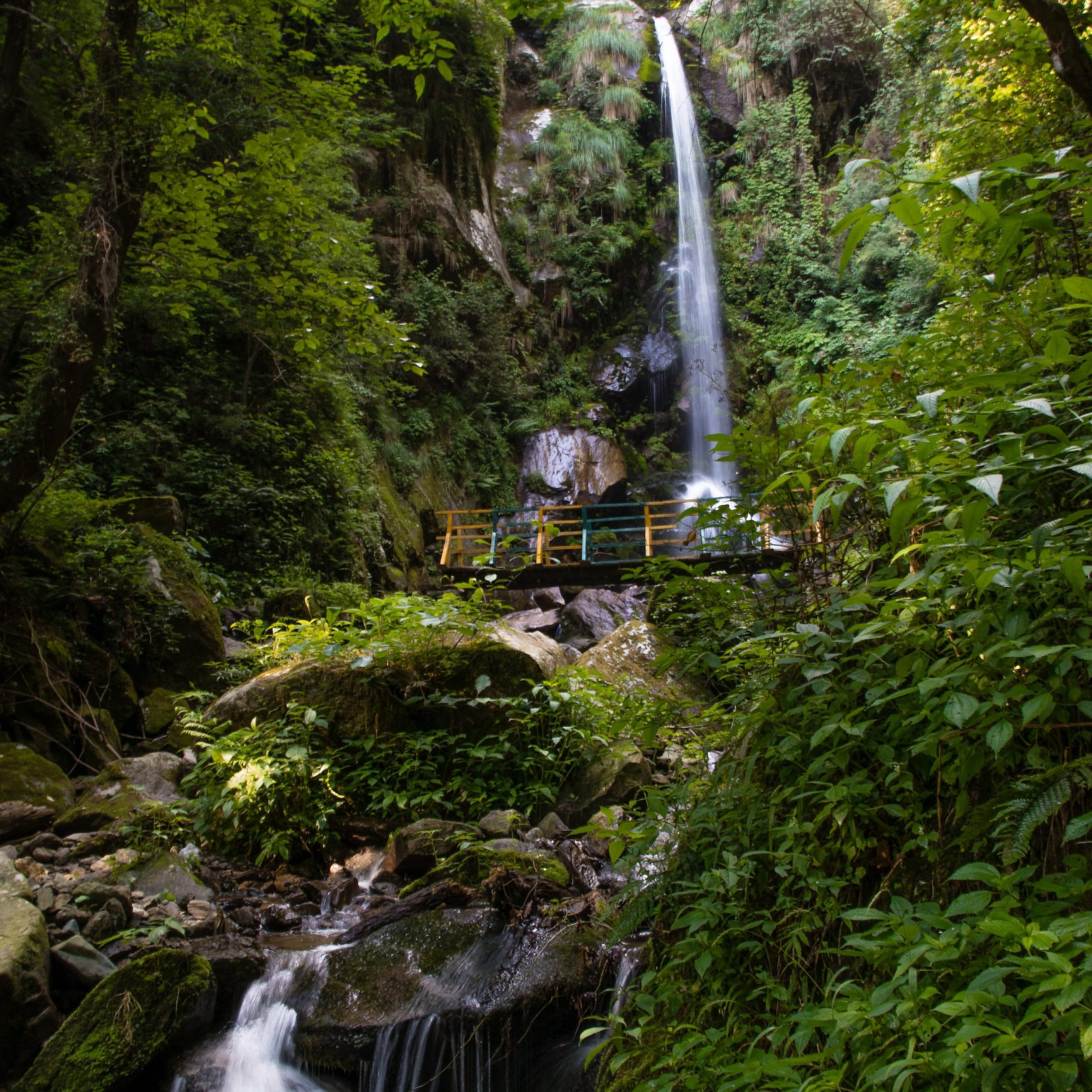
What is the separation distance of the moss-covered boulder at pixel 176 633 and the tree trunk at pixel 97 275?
1.17m

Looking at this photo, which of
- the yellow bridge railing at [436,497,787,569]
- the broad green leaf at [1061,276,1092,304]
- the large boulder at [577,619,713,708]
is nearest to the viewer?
the broad green leaf at [1061,276,1092,304]

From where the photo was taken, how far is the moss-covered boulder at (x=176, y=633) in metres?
5.95

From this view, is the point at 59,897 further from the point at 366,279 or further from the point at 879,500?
the point at 366,279

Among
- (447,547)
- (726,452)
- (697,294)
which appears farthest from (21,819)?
(697,294)

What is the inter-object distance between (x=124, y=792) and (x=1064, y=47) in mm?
5429

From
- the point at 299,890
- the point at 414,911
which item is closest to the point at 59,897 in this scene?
the point at 299,890

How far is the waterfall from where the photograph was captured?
18281mm

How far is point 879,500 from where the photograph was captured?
2.16 metres

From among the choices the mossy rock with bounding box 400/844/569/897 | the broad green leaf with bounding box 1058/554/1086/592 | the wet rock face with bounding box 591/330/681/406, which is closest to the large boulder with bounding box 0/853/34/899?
the mossy rock with bounding box 400/844/569/897

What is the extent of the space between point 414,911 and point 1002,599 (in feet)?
9.22

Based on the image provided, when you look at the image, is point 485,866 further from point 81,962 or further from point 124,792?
point 124,792

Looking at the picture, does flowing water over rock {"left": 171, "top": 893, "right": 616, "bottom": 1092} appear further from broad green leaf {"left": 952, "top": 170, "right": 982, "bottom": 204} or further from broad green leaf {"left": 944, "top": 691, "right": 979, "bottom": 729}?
broad green leaf {"left": 952, "top": 170, "right": 982, "bottom": 204}

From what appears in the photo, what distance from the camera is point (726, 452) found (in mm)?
7578

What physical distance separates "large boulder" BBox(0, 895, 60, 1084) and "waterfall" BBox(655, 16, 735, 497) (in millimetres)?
14806
